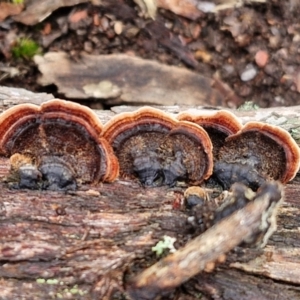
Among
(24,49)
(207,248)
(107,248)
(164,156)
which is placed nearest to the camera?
(207,248)

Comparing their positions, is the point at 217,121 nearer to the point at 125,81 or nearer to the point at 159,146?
the point at 159,146

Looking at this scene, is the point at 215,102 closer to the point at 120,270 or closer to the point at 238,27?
the point at 238,27

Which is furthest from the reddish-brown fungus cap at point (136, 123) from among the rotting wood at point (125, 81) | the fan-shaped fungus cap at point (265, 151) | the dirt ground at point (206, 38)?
the dirt ground at point (206, 38)

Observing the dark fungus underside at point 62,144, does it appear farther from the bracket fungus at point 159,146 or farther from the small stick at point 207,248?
the small stick at point 207,248

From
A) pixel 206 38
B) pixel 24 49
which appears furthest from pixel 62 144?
pixel 206 38

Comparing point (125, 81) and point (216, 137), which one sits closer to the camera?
point (216, 137)

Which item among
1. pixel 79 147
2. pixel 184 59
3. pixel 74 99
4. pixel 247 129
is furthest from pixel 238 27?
pixel 79 147
